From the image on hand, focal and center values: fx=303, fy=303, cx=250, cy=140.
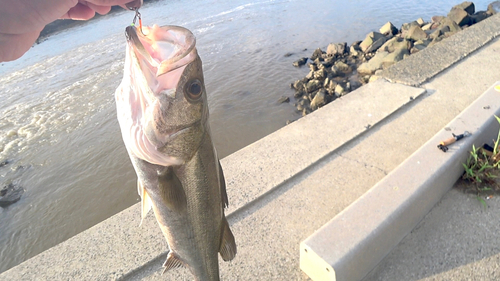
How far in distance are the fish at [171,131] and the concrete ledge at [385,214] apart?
1208mm

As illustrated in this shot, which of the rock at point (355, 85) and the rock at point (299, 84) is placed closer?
the rock at point (355, 85)

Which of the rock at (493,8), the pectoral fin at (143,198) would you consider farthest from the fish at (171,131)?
the rock at (493,8)

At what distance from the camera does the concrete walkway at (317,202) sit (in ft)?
9.68

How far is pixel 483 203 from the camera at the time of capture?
10.7 feet

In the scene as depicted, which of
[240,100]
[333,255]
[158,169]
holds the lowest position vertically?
[240,100]

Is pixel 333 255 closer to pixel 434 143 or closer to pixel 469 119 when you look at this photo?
pixel 434 143

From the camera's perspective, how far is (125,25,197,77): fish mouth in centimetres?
146

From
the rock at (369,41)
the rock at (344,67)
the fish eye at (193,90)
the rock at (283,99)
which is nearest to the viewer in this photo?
the fish eye at (193,90)

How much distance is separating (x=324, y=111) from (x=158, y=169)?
163 inches

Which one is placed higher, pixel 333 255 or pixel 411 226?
pixel 333 255

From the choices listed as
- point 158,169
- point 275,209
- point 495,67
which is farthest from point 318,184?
point 495,67

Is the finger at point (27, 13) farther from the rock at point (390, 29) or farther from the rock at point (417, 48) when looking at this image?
the rock at point (390, 29)

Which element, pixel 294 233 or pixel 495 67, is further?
pixel 495 67

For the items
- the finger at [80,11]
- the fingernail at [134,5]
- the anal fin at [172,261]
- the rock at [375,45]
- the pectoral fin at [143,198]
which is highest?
the fingernail at [134,5]
